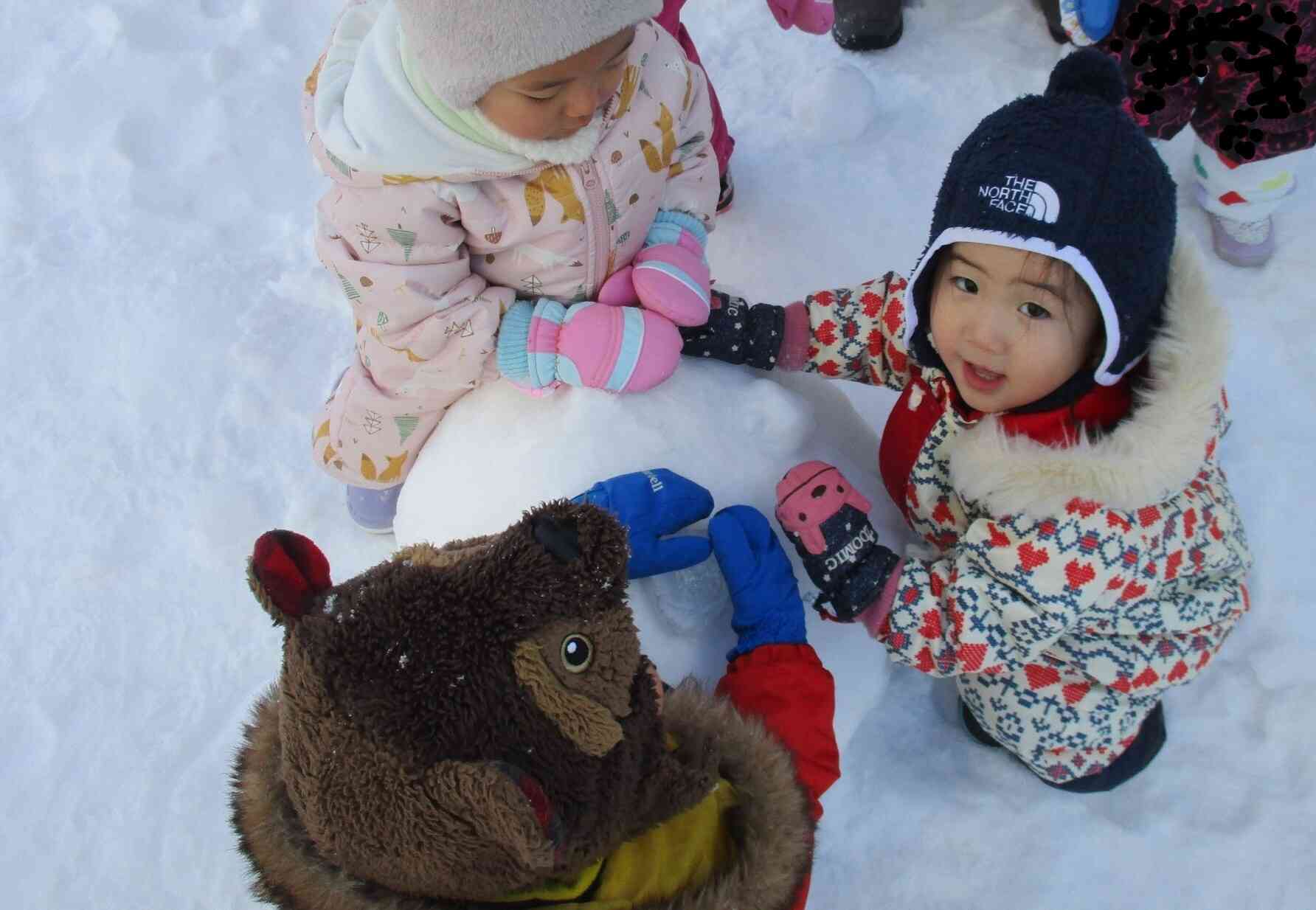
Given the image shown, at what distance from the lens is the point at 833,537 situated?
1299 mm

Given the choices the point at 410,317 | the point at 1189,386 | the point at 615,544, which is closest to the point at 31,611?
the point at 410,317

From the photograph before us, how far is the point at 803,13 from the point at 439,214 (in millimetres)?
995

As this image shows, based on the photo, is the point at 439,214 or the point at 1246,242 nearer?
the point at 439,214

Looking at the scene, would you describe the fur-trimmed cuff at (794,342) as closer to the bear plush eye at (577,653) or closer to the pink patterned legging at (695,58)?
the pink patterned legging at (695,58)

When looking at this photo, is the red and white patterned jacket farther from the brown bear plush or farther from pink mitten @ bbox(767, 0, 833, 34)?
pink mitten @ bbox(767, 0, 833, 34)

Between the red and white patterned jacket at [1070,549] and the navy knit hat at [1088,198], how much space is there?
0.07 m

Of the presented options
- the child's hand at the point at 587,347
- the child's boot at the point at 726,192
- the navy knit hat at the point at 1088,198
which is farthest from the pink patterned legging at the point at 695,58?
the navy knit hat at the point at 1088,198

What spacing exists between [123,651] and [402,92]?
105 cm

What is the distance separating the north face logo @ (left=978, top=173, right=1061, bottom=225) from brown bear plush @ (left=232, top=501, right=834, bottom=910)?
0.63m

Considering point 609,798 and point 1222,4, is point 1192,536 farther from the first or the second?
point 1222,4

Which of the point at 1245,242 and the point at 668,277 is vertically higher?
the point at 668,277

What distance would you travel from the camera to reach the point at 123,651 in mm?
1679

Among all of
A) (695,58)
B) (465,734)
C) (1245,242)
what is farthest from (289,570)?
(1245,242)

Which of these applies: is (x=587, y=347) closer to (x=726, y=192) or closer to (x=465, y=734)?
(x=465, y=734)
